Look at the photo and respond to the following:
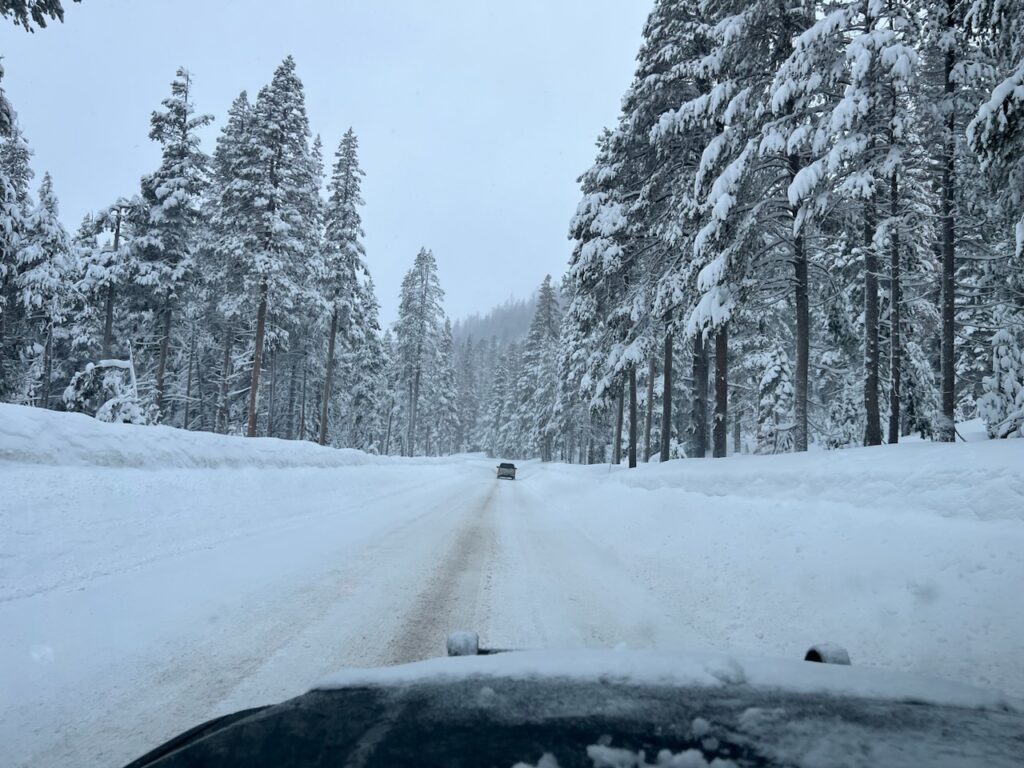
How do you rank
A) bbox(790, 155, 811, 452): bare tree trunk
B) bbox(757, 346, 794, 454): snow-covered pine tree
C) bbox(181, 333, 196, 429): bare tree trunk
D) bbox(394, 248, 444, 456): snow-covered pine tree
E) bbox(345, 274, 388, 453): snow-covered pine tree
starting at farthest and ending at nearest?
bbox(394, 248, 444, 456): snow-covered pine tree, bbox(345, 274, 388, 453): snow-covered pine tree, bbox(181, 333, 196, 429): bare tree trunk, bbox(757, 346, 794, 454): snow-covered pine tree, bbox(790, 155, 811, 452): bare tree trunk

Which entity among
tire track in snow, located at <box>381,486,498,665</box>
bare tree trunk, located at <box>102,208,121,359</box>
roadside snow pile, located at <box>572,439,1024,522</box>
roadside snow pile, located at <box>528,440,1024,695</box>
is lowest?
tire track in snow, located at <box>381,486,498,665</box>

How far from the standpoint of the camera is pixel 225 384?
32.1m

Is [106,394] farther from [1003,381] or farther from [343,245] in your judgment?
[1003,381]

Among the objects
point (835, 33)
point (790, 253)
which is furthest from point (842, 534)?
point (835, 33)

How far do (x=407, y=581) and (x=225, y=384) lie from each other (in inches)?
1206

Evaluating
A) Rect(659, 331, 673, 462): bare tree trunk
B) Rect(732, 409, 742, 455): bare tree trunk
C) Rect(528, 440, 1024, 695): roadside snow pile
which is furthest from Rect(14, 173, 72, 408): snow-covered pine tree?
Rect(732, 409, 742, 455): bare tree trunk

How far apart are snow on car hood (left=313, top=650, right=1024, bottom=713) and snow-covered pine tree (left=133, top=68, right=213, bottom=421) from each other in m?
26.3

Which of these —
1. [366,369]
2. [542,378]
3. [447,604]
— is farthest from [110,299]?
Result: [542,378]

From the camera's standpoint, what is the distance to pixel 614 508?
12891 mm

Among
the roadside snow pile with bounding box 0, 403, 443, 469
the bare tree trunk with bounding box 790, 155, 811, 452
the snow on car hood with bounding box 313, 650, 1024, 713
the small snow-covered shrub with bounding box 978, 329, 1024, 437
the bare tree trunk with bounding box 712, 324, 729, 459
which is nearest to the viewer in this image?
the snow on car hood with bounding box 313, 650, 1024, 713

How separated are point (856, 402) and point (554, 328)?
112ft

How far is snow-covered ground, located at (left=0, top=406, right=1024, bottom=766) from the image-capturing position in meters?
3.52

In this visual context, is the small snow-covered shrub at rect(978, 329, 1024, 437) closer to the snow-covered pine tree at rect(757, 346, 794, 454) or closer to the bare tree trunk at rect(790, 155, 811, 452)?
the bare tree trunk at rect(790, 155, 811, 452)

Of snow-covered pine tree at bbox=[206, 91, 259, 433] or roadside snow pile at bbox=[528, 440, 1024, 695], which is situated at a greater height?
A: snow-covered pine tree at bbox=[206, 91, 259, 433]
